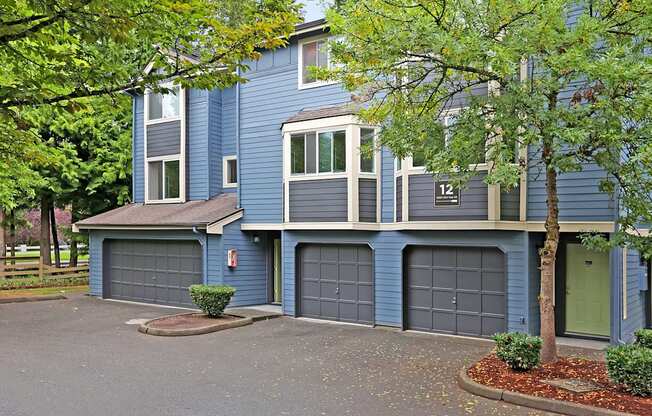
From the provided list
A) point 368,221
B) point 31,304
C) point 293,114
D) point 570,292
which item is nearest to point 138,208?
point 31,304

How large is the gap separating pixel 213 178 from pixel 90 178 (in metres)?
7.88

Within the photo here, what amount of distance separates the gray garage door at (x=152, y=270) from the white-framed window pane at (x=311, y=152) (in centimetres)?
497

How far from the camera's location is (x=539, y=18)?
770cm

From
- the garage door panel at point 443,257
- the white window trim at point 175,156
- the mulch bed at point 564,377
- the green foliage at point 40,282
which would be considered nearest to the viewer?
the mulch bed at point 564,377

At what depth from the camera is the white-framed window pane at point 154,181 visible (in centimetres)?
1984

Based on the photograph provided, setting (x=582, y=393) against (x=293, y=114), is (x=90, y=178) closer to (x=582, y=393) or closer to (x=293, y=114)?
(x=293, y=114)

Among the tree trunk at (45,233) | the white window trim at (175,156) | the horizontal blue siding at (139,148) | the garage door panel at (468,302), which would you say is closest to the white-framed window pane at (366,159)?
the garage door panel at (468,302)

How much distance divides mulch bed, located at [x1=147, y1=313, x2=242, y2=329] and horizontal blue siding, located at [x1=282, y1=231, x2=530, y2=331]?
200 cm

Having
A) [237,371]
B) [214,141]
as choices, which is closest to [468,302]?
[237,371]

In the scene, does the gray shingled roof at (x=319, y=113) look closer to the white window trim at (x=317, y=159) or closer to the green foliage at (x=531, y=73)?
the white window trim at (x=317, y=159)

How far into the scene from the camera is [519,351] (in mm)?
8500

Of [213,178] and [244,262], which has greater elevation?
[213,178]

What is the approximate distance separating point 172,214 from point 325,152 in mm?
6221

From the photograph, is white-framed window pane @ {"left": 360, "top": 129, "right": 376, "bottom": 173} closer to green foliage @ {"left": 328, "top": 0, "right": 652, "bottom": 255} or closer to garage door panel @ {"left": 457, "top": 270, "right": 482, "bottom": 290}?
garage door panel @ {"left": 457, "top": 270, "right": 482, "bottom": 290}
